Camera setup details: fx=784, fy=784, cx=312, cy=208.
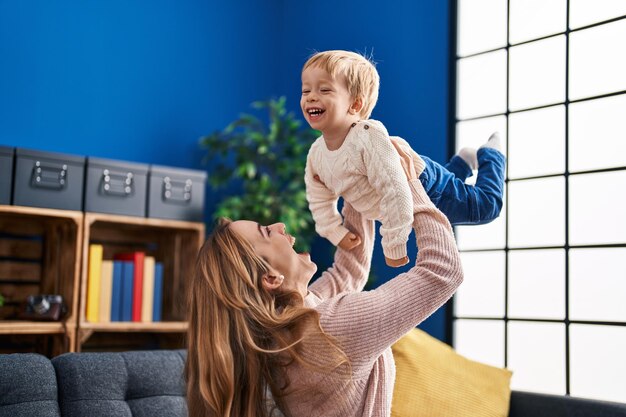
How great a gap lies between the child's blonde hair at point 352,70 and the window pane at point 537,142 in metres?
1.97

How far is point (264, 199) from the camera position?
4117 millimetres

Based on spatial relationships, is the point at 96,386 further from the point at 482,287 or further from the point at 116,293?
the point at 482,287

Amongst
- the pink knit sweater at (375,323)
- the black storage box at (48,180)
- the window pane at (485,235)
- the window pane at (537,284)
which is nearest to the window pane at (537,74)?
the window pane at (485,235)

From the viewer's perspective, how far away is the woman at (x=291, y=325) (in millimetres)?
1581

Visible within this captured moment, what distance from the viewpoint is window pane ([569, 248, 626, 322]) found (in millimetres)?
3365

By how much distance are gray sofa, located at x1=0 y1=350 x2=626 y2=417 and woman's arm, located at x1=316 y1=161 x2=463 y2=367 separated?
3.11 feet

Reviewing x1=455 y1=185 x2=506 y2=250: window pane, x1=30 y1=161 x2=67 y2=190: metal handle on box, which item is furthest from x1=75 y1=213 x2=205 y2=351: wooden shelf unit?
x1=455 y1=185 x2=506 y2=250: window pane

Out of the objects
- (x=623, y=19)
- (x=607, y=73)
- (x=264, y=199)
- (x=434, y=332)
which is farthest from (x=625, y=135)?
(x=264, y=199)

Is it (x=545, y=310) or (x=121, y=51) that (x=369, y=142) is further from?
(x=121, y=51)

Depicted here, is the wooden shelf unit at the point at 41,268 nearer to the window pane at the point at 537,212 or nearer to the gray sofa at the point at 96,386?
the gray sofa at the point at 96,386

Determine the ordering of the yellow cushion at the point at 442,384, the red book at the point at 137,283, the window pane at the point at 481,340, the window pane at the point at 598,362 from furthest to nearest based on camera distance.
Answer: the red book at the point at 137,283, the window pane at the point at 481,340, the window pane at the point at 598,362, the yellow cushion at the point at 442,384

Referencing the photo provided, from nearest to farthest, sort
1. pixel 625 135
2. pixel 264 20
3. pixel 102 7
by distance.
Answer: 1. pixel 625 135
2. pixel 102 7
3. pixel 264 20

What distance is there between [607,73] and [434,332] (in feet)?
4.92

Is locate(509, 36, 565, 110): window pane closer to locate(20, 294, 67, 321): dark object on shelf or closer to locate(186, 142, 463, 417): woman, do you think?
locate(186, 142, 463, 417): woman
